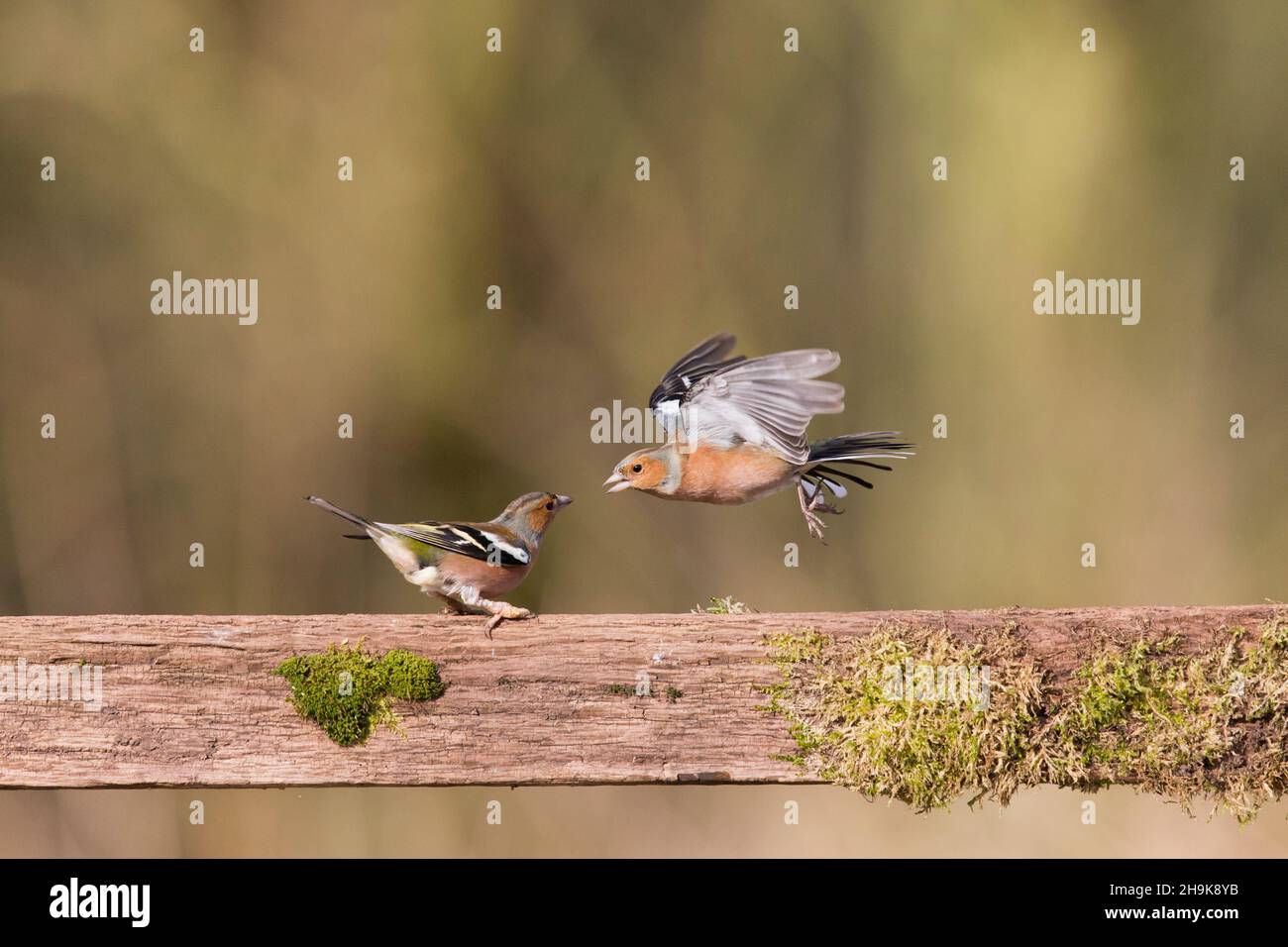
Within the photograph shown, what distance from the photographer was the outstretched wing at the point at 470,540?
1.69m

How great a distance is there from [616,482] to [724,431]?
0.20 m

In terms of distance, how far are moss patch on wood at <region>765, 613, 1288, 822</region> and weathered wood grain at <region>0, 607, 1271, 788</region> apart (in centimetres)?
3

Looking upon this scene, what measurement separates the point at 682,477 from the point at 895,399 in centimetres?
157

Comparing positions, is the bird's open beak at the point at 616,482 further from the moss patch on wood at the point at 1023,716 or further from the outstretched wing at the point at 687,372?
the moss patch on wood at the point at 1023,716

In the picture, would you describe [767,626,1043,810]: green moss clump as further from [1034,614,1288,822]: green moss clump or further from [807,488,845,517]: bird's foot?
[807,488,845,517]: bird's foot

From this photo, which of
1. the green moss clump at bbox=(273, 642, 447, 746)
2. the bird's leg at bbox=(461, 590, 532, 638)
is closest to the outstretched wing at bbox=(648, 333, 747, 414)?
the bird's leg at bbox=(461, 590, 532, 638)

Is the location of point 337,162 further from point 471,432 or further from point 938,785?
point 938,785

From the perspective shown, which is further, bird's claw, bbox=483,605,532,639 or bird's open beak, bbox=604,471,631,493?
bird's open beak, bbox=604,471,631,493

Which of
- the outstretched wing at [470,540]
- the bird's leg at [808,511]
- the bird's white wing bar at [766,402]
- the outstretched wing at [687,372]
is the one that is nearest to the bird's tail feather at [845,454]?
the bird's leg at [808,511]

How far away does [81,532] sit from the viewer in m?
3.08

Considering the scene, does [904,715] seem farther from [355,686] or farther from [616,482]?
[355,686]

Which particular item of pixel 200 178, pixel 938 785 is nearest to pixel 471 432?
pixel 200 178

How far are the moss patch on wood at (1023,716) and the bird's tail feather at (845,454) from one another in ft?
1.58

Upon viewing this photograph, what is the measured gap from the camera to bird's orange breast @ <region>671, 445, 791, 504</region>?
185 centimetres
